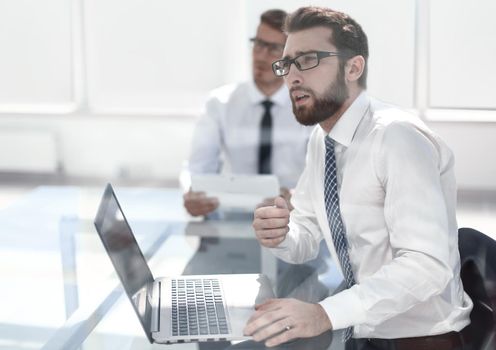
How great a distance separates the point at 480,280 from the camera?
1.44m

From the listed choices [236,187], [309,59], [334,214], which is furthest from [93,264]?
[309,59]

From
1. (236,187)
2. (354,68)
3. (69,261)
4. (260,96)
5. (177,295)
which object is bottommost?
(69,261)

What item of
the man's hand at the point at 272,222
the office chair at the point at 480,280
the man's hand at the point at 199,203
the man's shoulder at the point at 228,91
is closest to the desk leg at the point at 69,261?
the man's hand at the point at 199,203

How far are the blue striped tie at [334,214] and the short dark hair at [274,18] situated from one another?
27 cm

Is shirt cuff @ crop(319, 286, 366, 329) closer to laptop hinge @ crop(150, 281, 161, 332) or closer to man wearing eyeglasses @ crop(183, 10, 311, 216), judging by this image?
laptop hinge @ crop(150, 281, 161, 332)

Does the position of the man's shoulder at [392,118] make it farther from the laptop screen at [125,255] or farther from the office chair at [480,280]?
the laptop screen at [125,255]

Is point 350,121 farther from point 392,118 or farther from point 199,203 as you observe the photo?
point 199,203

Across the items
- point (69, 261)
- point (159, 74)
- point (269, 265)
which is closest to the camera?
point (269, 265)

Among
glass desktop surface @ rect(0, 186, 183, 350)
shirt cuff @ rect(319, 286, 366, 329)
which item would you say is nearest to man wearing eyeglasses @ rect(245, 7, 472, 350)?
shirt cuff @ rect(319, 286, 366, 329)

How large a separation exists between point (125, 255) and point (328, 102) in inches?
18.9

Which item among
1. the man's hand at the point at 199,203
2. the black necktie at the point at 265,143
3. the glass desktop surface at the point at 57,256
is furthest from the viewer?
the black necktie at the point at 265,143

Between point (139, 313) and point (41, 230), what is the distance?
1064 mm

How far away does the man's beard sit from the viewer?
1436mm

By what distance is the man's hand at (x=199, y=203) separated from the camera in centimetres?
201
